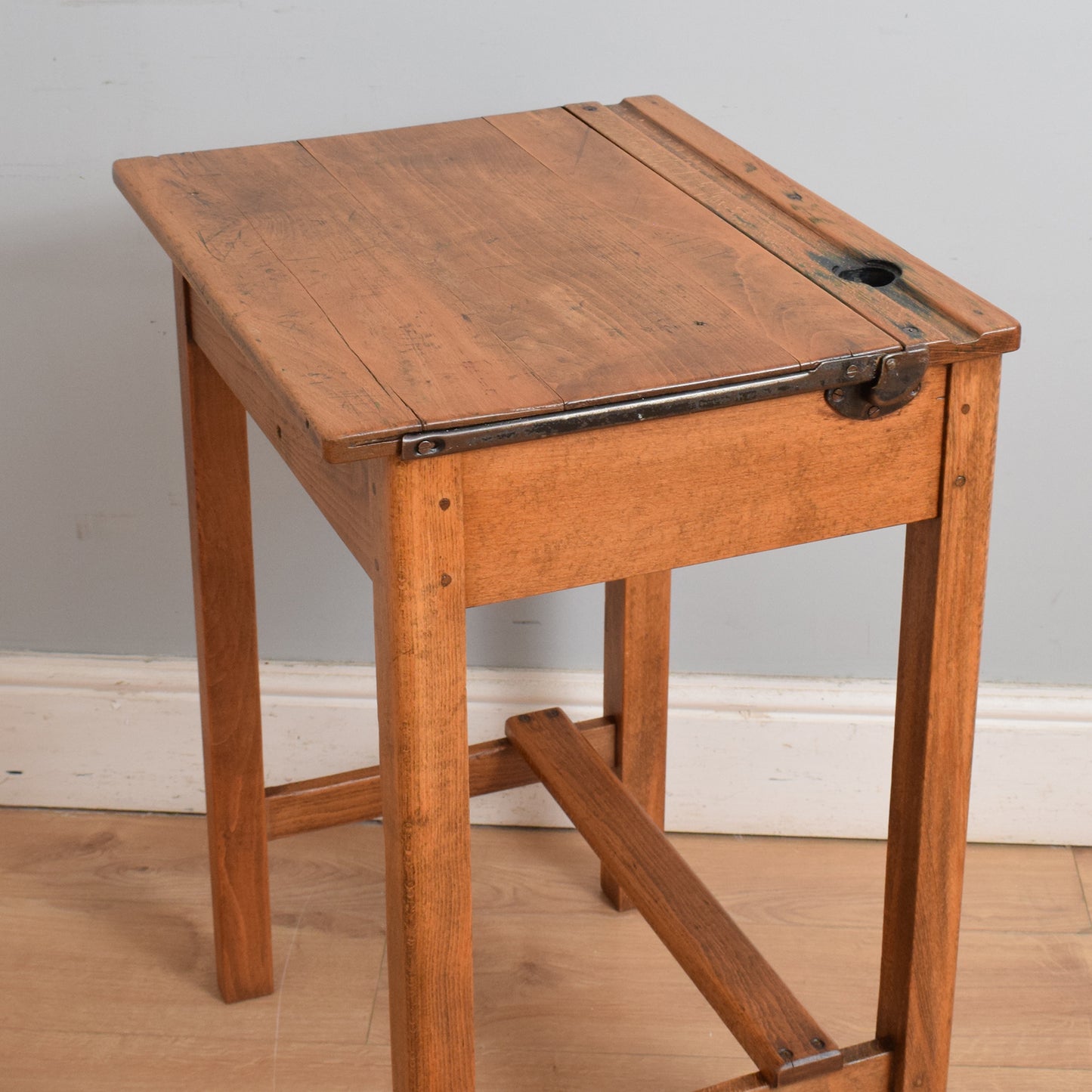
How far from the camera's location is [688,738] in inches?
68.4

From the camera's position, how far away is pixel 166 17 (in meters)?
1.47

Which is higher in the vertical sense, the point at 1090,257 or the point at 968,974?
the point at 1090,257

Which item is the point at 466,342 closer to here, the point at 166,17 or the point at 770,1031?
the point at 770,1031

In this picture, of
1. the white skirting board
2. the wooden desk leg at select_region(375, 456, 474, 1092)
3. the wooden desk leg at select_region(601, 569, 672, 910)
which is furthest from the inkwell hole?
the white skirting board

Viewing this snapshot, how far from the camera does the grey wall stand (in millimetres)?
1466

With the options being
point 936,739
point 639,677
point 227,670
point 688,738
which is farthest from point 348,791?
point 936,739

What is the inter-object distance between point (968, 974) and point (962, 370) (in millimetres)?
822

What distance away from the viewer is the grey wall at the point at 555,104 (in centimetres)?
147

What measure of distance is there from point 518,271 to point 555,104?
0.54 m

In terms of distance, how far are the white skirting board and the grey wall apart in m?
0.06

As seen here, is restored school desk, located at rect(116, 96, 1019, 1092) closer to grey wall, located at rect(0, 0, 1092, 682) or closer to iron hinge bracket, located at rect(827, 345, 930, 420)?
iron hinge bracket, located at rect(827, 345, 930, 420)

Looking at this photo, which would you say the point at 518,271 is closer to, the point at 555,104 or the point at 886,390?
the point at 886,390

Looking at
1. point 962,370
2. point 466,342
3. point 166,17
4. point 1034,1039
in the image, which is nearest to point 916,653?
point 962,370

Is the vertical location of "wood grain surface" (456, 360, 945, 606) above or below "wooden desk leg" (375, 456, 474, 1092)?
above
